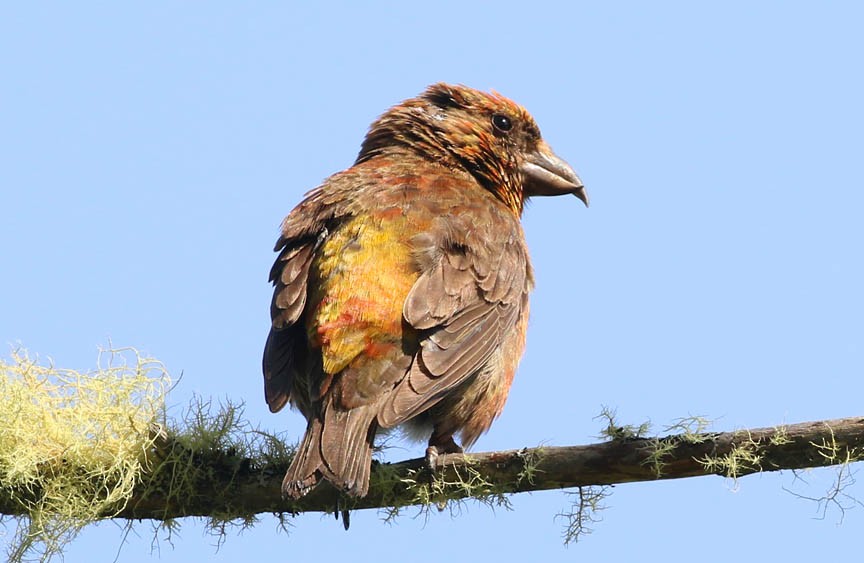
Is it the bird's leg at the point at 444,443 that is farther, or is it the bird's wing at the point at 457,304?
the bird's leg at the point at 444,443

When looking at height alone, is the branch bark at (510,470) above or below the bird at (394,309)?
below

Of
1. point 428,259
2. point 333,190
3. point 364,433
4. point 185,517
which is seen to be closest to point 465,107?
point 333,190

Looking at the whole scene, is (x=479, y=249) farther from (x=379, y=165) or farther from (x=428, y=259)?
(x=379, y=165)

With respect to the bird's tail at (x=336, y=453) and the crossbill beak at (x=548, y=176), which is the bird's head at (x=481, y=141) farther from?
the bird's tail at (x=336, y=453)

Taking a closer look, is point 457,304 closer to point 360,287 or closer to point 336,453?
point 360,287

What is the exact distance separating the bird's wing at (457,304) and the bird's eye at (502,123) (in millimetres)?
1007

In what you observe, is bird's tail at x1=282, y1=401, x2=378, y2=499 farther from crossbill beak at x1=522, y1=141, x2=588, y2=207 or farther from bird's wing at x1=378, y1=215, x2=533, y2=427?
crossbill beak at x1=522, y1=141, x2=588, y2=207

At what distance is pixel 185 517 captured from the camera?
15.4 ft

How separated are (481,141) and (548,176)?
0.44m

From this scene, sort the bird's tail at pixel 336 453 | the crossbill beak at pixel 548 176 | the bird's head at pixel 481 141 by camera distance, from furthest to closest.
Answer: the crossbill beak at pixel 548 176, the bird's head at pixel 481 141, the bird's tail at pixel 336 453

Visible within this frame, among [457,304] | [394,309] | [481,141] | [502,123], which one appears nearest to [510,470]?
[394,309]

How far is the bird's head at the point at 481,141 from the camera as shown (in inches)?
265

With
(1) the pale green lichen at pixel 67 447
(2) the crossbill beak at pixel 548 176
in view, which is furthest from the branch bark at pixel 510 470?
(2) the crossbill beak at pixel 548 176

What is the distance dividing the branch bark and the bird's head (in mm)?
2394
